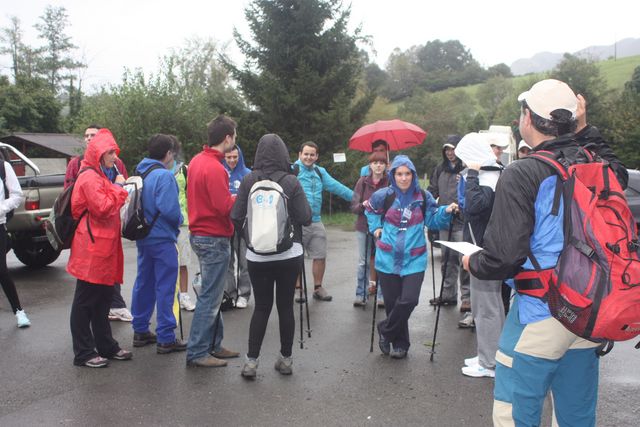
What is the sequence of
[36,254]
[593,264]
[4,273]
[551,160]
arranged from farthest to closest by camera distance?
[36,254], [4,273], [551,160], [593,264]

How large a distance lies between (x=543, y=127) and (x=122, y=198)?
3551 mm

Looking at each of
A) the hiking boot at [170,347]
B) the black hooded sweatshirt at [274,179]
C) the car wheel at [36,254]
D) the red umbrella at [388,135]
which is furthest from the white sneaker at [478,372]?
the car wheel at [36,254]

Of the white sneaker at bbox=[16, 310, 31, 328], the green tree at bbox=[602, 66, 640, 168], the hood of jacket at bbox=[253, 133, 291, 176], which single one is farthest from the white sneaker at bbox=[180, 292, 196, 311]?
the green tree at bbox=[602, 66, 640, 168]

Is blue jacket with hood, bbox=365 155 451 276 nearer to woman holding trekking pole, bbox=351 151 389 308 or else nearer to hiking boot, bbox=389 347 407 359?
hiking boot, bbox=389 347 407 359

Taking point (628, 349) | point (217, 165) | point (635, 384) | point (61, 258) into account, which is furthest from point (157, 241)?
point (61, 258)

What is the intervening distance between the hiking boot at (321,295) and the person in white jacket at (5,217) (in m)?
3.44

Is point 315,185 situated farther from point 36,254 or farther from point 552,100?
point 36,254

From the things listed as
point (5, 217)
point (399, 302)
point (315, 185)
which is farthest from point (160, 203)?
point (315, 185)

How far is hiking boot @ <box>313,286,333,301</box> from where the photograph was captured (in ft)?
24.2

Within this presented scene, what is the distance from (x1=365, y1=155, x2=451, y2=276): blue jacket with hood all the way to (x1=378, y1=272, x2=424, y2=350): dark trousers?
78 millimetres

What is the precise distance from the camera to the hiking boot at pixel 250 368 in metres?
4.62

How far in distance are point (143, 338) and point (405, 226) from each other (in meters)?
2.84

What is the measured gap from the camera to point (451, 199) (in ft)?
22.3

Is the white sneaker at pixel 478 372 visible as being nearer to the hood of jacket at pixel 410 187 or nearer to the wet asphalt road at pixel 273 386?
the wet asphalt road at pixel 273 386
